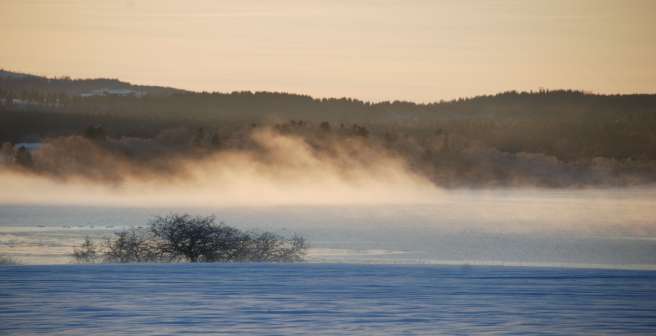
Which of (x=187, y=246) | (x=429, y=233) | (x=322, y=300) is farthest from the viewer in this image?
(x=429, y=233)

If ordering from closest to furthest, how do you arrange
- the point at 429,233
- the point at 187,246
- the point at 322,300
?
the point at 322,300 → the point at 187,246 → the point at 429,233

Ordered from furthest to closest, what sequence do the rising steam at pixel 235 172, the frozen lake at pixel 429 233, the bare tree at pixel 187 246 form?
the rising steam at pixel 235 172, the frozen lake at pixel 429 233, the bare tree at pixel 187 246

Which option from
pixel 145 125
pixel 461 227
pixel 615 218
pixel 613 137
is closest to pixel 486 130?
pixel 613 137

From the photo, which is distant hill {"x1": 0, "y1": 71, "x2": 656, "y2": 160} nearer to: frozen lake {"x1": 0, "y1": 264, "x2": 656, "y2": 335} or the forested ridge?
the forested ridge

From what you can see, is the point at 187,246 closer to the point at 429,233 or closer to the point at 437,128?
the point at 429,233

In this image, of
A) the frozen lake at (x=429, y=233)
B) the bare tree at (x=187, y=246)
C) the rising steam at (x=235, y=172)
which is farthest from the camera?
the rising steam at (x=235, y=172)

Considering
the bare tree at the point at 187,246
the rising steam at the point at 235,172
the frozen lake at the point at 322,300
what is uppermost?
the rising steam at the point at 235,172

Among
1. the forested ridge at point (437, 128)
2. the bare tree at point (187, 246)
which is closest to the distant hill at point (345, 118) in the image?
the forested ridge at point (437, 128)

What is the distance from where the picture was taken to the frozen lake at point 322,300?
35.2 ft

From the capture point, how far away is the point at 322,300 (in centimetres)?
1241

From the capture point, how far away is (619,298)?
1266cm

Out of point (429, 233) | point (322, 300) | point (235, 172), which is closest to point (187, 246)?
point (322, 300)

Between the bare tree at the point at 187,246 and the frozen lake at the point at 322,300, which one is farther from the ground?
the bare tree at the point at 187,246

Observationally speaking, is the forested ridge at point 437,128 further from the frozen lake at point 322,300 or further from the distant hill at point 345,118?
the frozen lake at point 322,300
